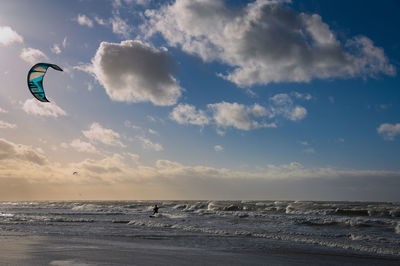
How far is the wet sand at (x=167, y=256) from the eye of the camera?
31.7 ft

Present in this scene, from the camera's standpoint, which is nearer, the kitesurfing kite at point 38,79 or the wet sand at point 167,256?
the wet sand at point 167,256

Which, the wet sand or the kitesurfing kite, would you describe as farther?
the kitesurfing kite

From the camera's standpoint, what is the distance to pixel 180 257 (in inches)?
420

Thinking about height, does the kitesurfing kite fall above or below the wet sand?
above

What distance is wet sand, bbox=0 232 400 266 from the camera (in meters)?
9.67

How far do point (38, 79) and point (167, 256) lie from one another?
972 cm

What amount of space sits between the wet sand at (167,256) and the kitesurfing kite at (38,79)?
5.80 m

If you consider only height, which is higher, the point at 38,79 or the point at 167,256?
the point at 38,79

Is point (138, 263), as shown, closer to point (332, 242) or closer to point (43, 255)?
point (43, 255)

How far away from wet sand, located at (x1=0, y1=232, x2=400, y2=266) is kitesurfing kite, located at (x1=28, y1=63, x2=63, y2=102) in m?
5.80

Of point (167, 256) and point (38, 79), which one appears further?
point (38, 79)

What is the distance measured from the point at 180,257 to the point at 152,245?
3279 millimetres

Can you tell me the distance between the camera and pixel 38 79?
1563 centimetres

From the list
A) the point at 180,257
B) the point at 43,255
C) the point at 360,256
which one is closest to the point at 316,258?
the point at 360,256
